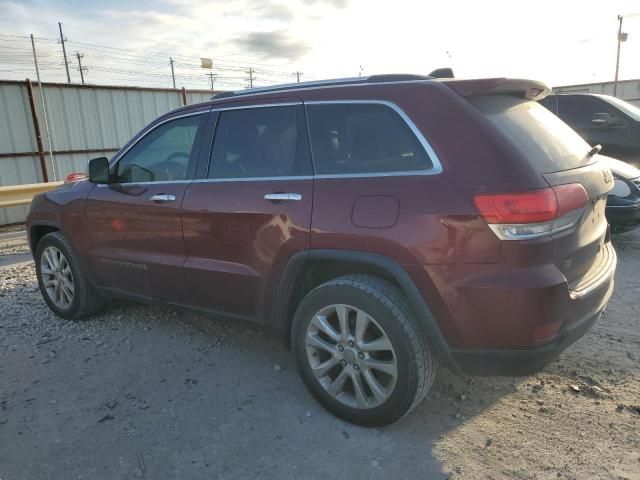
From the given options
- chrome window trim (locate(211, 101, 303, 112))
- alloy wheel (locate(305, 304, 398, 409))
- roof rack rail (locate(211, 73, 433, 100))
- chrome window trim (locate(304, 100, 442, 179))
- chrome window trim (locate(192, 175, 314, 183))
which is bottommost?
alloy wheel (locate(305, 304, 398, 409))

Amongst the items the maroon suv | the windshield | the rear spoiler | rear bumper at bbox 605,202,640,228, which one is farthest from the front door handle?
the windshield

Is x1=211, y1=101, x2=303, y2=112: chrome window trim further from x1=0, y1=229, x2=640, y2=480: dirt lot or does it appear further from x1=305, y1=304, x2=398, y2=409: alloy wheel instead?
x1=0, y1=229, x2=640, y2=480: dirt lot

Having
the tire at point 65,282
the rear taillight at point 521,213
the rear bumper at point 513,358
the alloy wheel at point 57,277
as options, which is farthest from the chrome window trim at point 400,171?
the alloy wheel at point 57,277

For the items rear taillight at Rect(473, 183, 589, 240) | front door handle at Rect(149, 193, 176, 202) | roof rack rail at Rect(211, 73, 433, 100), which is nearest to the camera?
rear taillight at Rect(473, 183, 589, 240)

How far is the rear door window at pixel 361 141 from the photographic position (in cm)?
261

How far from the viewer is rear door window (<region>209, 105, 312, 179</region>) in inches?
119

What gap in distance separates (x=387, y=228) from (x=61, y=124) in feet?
35.8

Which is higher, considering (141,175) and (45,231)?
(141,175)

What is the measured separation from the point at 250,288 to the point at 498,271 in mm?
1505

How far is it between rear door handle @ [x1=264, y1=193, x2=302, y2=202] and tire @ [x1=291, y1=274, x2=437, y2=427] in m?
0.51

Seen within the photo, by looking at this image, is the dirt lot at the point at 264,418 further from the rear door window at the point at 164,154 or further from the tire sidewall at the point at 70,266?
the rear door window at the point at 164,154

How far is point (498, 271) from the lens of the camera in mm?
2305

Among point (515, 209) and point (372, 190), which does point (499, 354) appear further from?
point (372, 190)

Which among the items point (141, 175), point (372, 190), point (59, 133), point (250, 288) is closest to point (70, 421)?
point (250, 288)
